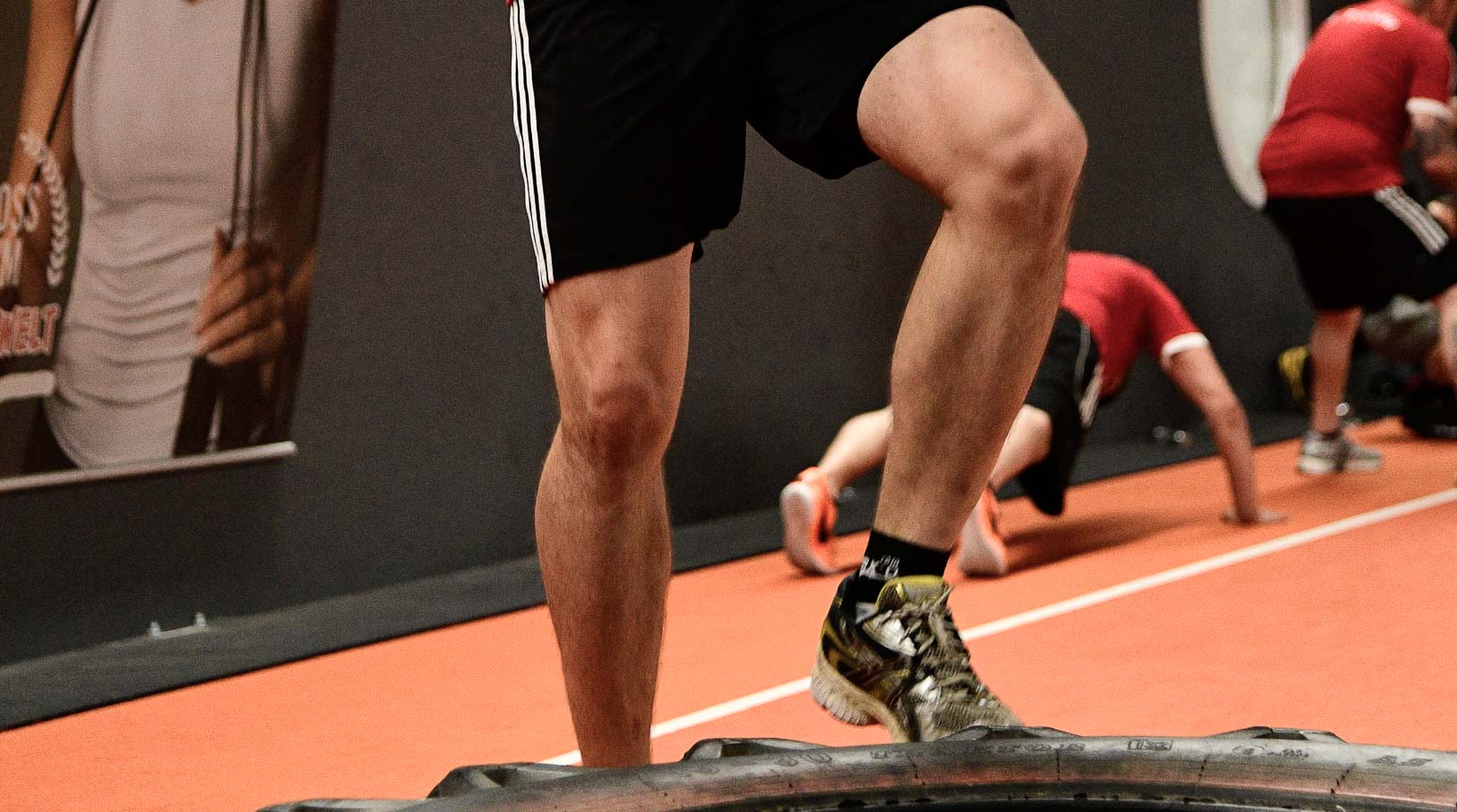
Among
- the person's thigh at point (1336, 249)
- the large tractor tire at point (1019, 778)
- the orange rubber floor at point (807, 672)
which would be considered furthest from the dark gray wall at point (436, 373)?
the large tractor tire at point (1019, 778)

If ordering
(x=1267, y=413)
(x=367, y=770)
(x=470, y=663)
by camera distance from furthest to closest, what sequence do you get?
(x=1267, y=413)
(x=470, y=663)
(x=367, y=770)

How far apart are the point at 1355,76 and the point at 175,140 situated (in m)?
3.88

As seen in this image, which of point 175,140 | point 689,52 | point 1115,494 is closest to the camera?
point 689,52

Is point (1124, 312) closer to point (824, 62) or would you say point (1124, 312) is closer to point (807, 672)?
point (807, 672)

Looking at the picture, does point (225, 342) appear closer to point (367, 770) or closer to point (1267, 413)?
point (367, 770)

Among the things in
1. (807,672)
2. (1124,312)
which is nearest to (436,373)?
(807,672)

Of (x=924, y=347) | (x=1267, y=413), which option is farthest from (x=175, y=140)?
(x=1267, y=413)

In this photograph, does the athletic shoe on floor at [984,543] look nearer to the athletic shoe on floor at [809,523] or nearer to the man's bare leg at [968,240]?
the athletic shoe on floor at [809,523]

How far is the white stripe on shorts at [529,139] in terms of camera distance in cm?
162

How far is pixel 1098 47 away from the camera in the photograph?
6.38m

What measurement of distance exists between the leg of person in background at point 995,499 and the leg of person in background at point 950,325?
2.31 meters

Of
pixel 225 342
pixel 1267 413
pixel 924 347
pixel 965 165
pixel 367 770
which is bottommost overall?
pixel 1267 413

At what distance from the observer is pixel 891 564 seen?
1.47 m

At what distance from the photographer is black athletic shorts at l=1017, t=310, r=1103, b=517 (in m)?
4.25
